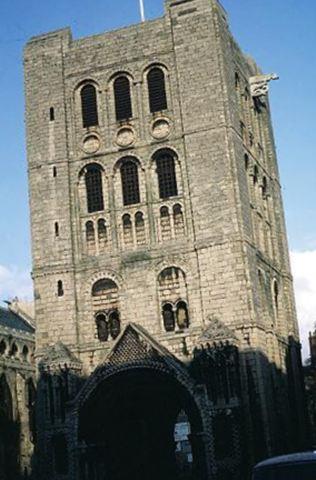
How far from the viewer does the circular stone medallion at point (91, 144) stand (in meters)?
45.4

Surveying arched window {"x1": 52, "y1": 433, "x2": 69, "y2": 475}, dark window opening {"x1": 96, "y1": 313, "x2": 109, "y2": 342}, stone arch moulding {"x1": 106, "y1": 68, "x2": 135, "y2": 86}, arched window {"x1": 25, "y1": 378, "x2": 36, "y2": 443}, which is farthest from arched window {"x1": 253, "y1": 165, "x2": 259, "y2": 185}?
arched window {"x1": 25, "y1": 378, "x2": 36, "y2": 443}

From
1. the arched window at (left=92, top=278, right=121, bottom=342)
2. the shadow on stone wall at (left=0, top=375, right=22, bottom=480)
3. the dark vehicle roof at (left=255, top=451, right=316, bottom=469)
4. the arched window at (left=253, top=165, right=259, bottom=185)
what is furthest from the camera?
the shadow on stone wall at (left=0, top=375, right=22, bottom=480)

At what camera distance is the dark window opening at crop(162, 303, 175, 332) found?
4166 centimetres

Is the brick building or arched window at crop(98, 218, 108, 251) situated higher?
arched window at crop(98, 218, 108, 251)

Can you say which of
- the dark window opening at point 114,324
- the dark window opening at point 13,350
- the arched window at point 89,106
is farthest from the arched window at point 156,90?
the dark window opening at point 13,350

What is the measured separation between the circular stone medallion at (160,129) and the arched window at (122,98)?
1663 millimetres

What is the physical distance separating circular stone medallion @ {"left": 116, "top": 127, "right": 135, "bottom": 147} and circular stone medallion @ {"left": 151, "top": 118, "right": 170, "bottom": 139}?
122 centimetres

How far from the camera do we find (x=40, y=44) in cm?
4772

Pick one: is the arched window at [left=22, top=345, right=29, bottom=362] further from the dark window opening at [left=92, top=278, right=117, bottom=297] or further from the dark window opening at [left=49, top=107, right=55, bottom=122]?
the dark window opening at [left=49, top=107, right=55, bottom=122]

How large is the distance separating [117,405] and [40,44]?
21108 mm

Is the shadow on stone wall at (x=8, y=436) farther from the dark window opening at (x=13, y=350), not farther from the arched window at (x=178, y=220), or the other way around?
the arched window at (x=178, y=220)

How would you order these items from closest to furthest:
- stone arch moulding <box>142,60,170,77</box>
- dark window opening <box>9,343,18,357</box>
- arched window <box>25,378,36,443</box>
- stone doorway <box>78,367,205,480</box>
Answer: stone doorway <box>78,367,205,480</box>, stone arch moulding <box>142,60,170,77</box>, arched window <box>25,378,36,443</box>, dark window opening <box>9,343,18,357</box>

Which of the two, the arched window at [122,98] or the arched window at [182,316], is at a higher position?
the arched window at [122,98]

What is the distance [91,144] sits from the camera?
45.6 m
